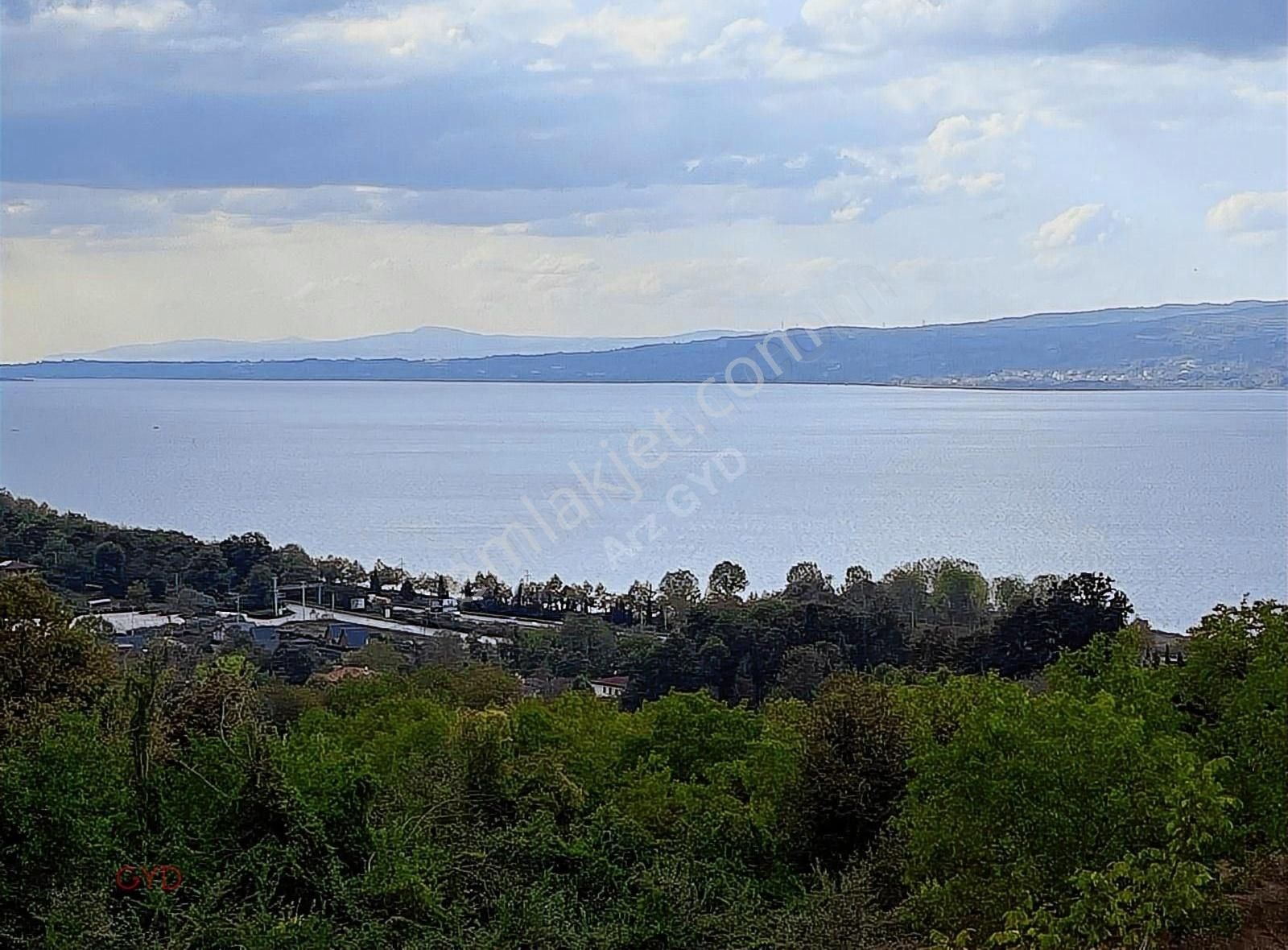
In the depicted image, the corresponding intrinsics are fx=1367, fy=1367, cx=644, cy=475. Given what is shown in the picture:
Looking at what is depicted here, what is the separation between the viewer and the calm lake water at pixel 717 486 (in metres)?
42.5

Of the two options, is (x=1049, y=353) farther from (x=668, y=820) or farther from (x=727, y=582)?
(x=668, y=820)

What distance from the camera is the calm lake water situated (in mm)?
42531

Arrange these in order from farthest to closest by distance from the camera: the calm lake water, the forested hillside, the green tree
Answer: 1. the calm lake water
2. the green tree
3. the forested hillside

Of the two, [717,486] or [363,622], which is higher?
[717,486]

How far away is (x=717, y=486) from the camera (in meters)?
60.8

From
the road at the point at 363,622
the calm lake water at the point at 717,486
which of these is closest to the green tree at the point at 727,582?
the calm lake water at the point at 717,486

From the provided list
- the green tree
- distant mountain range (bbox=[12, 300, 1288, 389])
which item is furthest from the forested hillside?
distant mountain range (bbox=[12, 300, 1288, 389])

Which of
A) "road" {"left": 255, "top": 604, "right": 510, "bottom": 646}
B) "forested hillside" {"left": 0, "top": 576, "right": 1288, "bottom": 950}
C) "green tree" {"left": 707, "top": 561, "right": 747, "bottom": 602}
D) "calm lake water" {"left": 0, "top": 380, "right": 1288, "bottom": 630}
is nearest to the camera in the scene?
"forested hillside" {"left": 0, "top": 576, "right": 1288, "bottom": 950}

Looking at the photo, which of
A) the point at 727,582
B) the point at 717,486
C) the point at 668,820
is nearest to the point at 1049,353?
the point at 717,486

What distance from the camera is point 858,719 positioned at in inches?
378

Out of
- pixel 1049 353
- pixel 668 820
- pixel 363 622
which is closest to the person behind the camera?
pixel 668 820

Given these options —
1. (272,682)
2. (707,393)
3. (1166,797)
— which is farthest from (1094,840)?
(707,393)

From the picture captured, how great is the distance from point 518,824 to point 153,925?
2.84 metres

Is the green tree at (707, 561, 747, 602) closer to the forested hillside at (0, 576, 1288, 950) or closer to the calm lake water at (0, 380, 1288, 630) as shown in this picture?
the calm lake water at (0, 380, 1288, 630)
